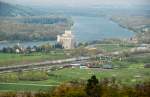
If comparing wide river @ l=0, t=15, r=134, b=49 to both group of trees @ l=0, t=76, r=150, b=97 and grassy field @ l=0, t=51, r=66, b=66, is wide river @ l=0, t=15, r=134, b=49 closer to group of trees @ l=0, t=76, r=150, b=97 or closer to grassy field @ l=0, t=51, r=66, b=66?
grassy field @ l=0, t=51, r=66, b=66

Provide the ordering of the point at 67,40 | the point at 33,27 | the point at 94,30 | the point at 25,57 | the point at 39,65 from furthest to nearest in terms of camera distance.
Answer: the point at 94,30 < the point at 33,27 < the point at 67,40 < the point at 25,57 < the point at 39,65

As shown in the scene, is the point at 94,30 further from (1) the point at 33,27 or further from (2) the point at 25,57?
(2) the point at 25,57

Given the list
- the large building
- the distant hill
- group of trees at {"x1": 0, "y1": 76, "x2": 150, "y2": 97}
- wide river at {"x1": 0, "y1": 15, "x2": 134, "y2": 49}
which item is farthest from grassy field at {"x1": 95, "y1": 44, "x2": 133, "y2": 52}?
group of trees at {"x1": 0, "y1": 76, "x2": 150, "y2": 97}

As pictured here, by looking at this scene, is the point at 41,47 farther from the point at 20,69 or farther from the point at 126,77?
the point at 126,77

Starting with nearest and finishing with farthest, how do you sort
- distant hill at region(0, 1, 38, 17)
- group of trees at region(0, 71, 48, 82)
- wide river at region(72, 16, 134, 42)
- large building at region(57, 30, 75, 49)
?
group of trees at region(0, 71, 48, 82) < large building at region(57, 30, 75, 49) < wide river at region(72, 16, 134, 42) < distant hill at region(0, 1, 38, 17)

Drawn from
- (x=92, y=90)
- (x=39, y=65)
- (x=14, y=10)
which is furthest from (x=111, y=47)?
(x=92, y=90)

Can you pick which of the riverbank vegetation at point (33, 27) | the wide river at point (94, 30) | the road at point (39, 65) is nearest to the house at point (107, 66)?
the road at point (39, 65)

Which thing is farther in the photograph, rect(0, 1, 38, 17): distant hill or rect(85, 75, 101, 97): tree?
rect(0, 1, 38, 17): distant hill

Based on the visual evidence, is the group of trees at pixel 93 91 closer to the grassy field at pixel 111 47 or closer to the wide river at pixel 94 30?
the grassy field at pixel 111 47
